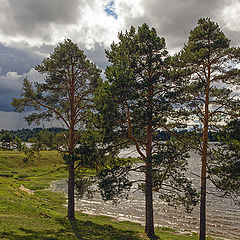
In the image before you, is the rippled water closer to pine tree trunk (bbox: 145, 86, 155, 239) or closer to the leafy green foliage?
pine tree trunk (bbox: 145, 86, 155, 239)

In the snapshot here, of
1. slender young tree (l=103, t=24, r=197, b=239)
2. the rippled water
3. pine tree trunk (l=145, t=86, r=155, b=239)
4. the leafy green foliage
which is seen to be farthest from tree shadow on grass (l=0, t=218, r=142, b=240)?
the rippled water

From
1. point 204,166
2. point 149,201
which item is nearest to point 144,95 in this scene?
point 204,166

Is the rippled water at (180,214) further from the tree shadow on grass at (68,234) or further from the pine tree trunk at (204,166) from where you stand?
the tree shadow on grass at (68,234)

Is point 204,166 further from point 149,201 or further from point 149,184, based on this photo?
Result: point 149,201

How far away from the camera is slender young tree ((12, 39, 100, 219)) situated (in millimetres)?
20516

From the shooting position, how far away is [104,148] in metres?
17.7

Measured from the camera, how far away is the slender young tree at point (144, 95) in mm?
16609

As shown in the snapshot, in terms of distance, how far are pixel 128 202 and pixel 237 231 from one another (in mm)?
16720

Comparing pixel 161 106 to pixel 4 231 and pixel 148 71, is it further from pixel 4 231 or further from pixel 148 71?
pixel 4 231

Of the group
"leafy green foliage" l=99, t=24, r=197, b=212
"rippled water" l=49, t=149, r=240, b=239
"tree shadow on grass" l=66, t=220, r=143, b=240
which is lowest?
"rippled water" l=49, t=149, r=240, b=239

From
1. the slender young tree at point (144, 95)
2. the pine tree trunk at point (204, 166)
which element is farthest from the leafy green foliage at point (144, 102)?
the pine tree trunk at point (204, 166)

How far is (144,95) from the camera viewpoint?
57.5ft

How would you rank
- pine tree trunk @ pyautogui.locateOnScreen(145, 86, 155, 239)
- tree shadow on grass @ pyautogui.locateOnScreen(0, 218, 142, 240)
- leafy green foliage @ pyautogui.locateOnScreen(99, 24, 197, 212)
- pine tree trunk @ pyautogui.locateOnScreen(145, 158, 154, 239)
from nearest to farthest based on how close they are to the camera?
tree shadow on grass @ pyautogui.locateOnScreen(0, 218, 142, 240) → leafy green foliage @ pyautogui.locateOnScreen(99, 24, 197, 212) → pine tree trunk @ pyautogui.locateOnScreen(145, 86, 155, 239) → pine tree trunk @ pyautogui.locateOnScreen(145, 158, 154, 239)

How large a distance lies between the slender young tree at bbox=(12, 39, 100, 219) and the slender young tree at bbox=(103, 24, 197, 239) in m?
4.12
